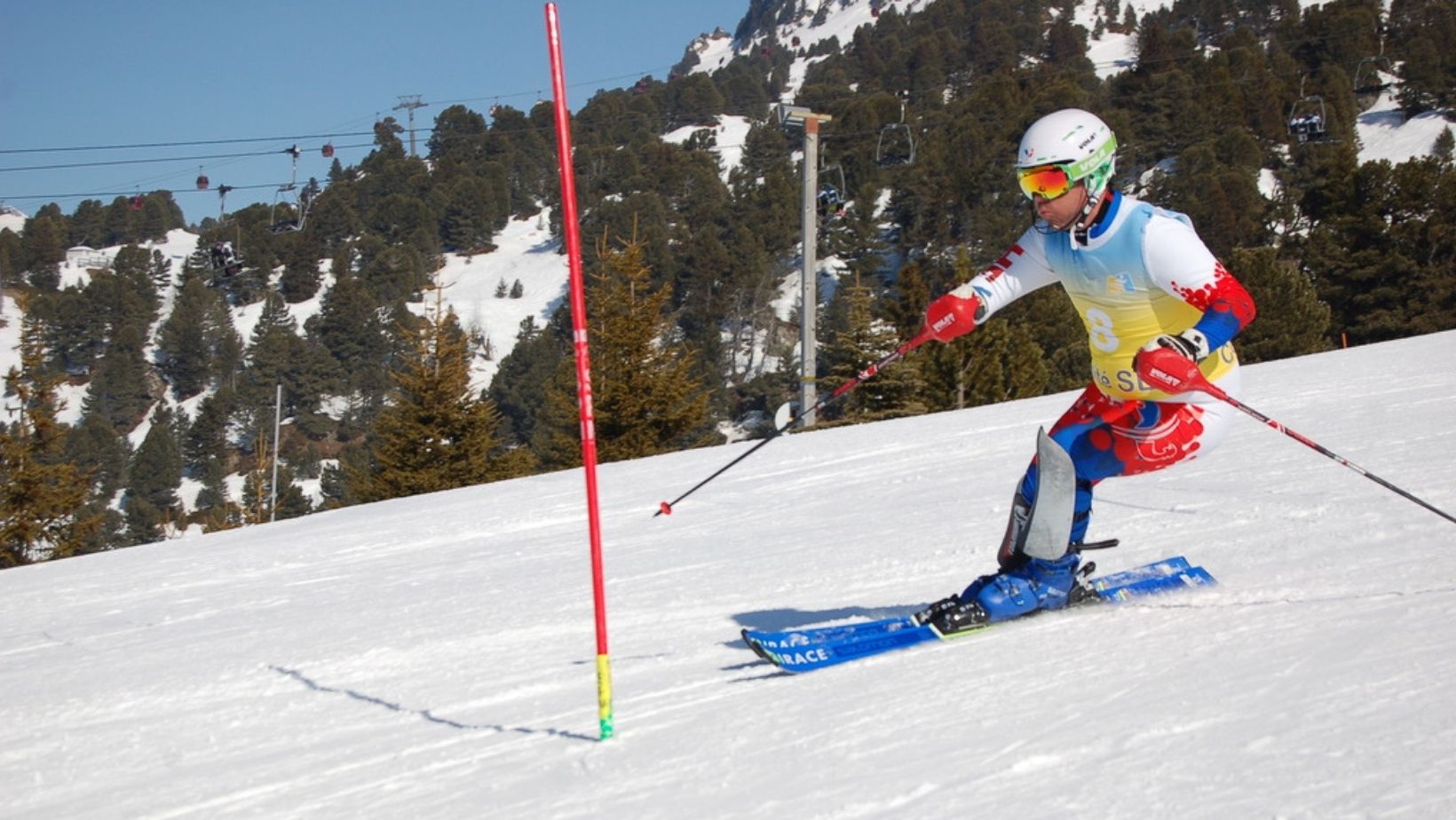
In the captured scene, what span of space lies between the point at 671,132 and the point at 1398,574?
164 metres

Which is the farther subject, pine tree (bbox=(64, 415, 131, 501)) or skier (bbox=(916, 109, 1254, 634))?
pine tree (bbox=(64, 415, 131, 501))

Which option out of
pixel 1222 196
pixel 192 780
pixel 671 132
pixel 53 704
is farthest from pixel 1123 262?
pixel 671 132

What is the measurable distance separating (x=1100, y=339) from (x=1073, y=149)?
725 mm

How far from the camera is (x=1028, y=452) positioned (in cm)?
1030

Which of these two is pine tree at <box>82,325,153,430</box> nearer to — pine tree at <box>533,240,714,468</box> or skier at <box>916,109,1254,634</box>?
pine tree at <box>533,240,714,468</box>

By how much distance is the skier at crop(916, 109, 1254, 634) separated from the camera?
4113 mm

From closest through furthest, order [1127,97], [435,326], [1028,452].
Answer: [1028,452] → [435,326] → [1127,97]

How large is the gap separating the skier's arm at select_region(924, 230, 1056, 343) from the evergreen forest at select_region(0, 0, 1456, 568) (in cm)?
1834

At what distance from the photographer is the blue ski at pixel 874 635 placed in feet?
13.8

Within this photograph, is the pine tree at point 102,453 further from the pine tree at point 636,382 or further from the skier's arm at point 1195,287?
the skier's arm at point 1195,287

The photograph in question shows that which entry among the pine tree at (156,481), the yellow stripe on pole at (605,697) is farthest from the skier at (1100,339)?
the pine tree at (156,481)

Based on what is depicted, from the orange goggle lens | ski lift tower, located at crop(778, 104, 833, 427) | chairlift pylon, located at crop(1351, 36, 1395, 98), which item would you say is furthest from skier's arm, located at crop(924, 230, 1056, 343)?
chairlift pylon, located at crop(1351, 36, 1395, 98)

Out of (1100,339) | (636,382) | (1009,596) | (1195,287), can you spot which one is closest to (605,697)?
(1009,596)

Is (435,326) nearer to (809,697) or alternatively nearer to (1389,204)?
(809,697)
